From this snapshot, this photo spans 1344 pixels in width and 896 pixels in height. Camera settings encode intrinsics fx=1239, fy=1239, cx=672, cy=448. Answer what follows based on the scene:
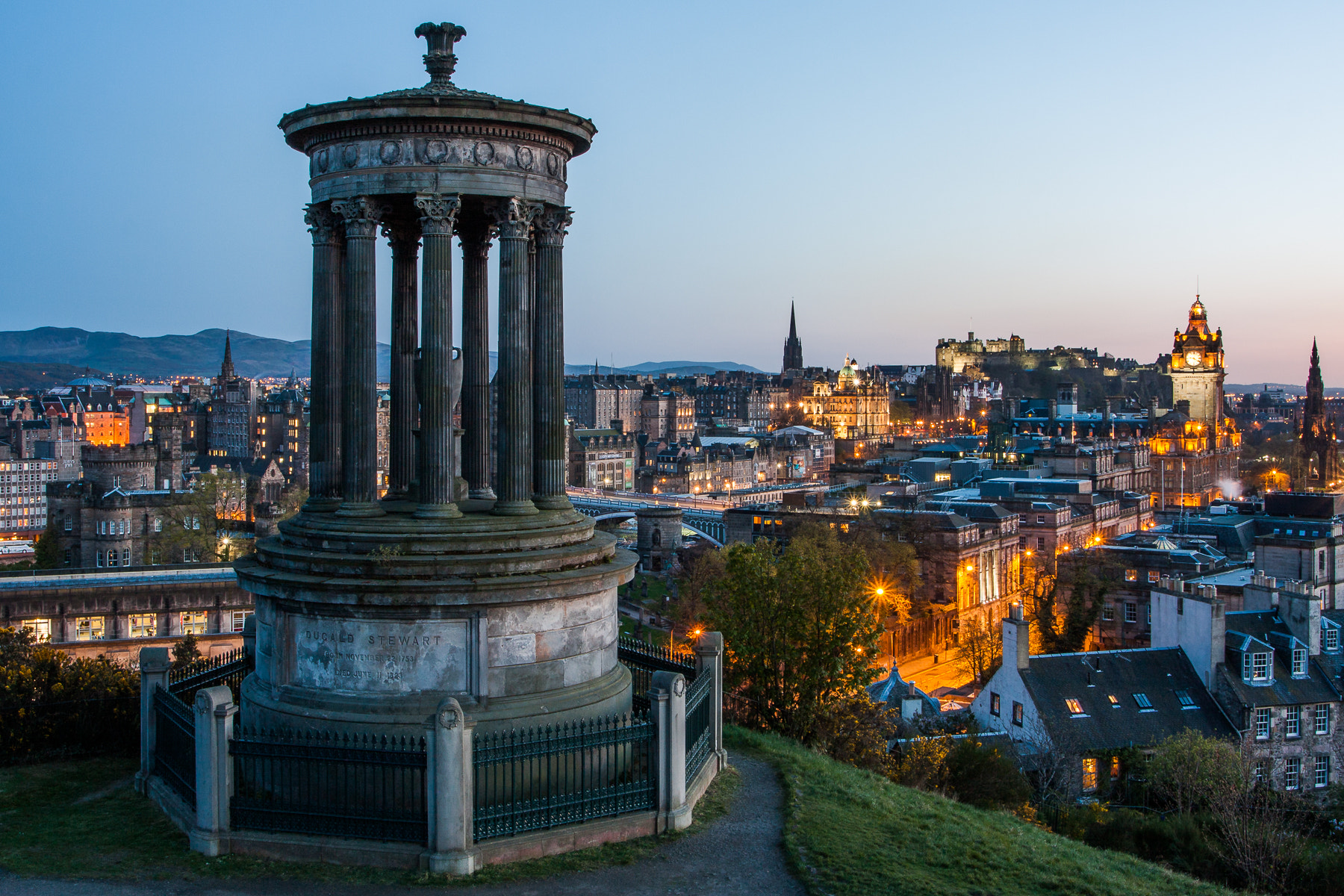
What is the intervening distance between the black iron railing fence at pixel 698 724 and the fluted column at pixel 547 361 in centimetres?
375

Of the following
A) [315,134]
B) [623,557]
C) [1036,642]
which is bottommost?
[1036,642]

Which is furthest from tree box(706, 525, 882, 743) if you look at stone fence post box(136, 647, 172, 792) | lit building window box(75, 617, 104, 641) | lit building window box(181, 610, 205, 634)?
lit building window box(75, 617, 104, 641)

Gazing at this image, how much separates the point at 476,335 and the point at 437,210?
3.11m

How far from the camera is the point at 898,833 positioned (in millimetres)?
18078

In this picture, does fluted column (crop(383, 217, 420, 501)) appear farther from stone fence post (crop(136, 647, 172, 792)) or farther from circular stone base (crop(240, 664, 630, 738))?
stone fence post (crop(136, 647, 172, 792))

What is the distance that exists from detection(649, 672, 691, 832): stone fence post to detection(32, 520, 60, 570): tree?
8299cm

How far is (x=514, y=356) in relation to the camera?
65.5ft

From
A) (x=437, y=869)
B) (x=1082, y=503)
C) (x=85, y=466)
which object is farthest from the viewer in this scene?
(x=1082, y=503)

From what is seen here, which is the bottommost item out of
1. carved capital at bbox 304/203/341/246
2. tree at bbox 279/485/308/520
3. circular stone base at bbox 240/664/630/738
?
tree at bbox 279/485/308/520

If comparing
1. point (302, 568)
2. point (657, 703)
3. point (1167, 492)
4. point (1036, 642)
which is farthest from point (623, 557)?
point (1167, 492)

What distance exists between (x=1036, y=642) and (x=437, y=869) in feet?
197

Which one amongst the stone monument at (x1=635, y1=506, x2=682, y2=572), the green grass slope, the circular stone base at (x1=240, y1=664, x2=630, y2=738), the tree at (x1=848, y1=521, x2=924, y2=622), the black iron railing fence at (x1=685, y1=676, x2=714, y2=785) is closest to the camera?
the green grass slope

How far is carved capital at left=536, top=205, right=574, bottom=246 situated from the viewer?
20.7 metres

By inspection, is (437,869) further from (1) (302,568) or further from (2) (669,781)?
(1) (302,568)
